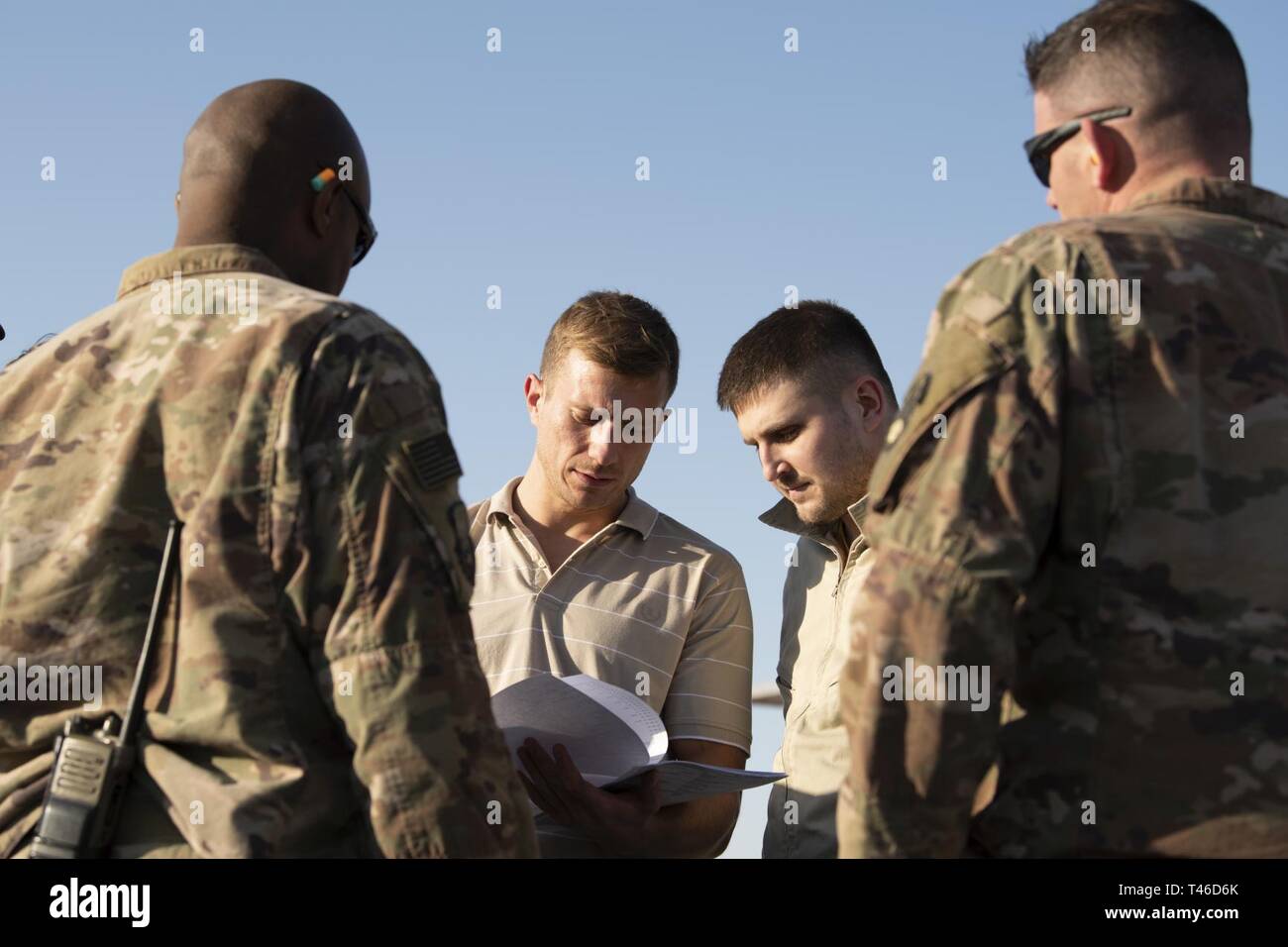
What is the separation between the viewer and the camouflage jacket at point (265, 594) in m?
3.03

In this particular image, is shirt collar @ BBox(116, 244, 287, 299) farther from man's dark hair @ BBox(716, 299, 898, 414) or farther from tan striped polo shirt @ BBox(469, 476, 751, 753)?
man's dark hair @ BBox(716, 299, 898, 414)

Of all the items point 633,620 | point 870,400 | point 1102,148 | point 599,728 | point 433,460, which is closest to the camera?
point 433,460

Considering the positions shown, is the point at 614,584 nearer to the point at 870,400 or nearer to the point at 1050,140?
the point at 870,400

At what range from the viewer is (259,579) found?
311 centimetres

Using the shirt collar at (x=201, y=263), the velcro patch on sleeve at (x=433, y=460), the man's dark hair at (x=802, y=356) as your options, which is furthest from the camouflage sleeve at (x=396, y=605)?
the man's dark hair at (x=802, y=356)

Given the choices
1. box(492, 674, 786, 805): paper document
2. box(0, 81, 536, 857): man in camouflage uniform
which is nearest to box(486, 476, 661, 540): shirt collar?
box(492, 674, 786, 805): paper document

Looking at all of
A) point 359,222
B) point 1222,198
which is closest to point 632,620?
point 359,222

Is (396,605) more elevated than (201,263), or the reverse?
(201,263)

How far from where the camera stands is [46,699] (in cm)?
318

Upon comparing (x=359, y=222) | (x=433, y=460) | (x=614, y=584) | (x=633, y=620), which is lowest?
(x=633, y=620)

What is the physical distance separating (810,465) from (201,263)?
8.80ft

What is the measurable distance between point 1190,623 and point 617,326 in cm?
311
